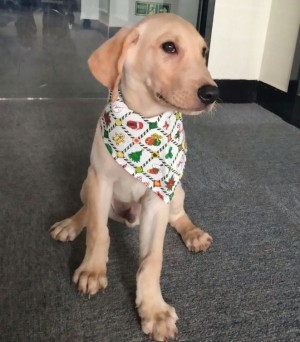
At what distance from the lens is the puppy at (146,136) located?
3.20 feet

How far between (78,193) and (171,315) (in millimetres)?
743

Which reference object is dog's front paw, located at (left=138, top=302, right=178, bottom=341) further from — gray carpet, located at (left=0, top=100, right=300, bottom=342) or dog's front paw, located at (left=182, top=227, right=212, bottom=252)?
dog's front paw, located at (left=182, top=227, right=212, bottom=252)

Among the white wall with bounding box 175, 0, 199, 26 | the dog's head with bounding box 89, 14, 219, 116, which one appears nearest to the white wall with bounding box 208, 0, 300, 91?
the white wall with bounding box 175, 0, 199, 26

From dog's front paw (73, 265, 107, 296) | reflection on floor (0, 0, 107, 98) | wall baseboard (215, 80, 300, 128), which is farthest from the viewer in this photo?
reflection on floor (0, 0, 107, 98)

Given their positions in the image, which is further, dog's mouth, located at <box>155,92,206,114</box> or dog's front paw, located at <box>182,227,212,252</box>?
dog's front paw, located at <box>182,227,212,252</box>

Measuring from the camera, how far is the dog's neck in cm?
106

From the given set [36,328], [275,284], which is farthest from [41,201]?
[275,284]

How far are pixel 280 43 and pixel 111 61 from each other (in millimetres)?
2019

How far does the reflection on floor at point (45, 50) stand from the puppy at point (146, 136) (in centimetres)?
187

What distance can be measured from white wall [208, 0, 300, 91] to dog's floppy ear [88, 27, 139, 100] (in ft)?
6.13

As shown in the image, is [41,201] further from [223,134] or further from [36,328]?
[223,134]

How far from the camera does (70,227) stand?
127 centimetres

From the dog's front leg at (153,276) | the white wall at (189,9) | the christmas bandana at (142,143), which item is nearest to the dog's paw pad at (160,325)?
the dog's front leg at (153,276)

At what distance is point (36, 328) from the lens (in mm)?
944
